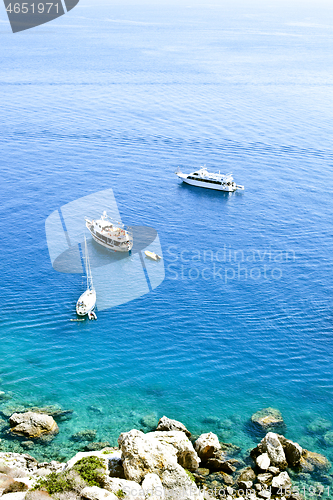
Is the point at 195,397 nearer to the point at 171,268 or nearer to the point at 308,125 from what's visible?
the point at 171,268

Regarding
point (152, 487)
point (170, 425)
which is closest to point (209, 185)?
point (170, 425)

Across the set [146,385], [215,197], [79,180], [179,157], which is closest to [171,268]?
[146,385]

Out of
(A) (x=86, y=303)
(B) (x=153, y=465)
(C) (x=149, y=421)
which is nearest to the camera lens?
(B) (x=153, y=465)

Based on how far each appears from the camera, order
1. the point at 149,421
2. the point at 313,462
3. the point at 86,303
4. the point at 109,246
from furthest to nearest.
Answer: the point at 109,246, the point at 86,303, the point at 149,421, the point at 313,462

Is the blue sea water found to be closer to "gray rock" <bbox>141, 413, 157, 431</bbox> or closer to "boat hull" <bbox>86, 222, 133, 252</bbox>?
"gray rock" <bbox>141, 413, 157, 431</bbox>

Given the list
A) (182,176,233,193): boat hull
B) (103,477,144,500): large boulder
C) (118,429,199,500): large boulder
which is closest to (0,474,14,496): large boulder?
(103,477,144,500): large boulder

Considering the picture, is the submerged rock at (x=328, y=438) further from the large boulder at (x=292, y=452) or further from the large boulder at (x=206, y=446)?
the large boulder at (x=206, y=446)

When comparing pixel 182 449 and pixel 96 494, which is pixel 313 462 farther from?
pixel 96 494
